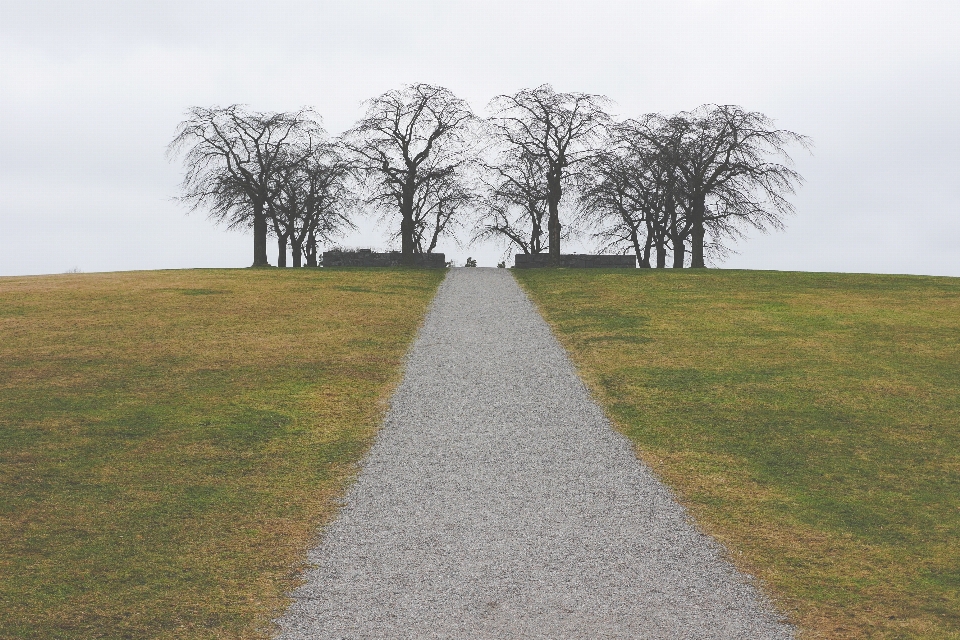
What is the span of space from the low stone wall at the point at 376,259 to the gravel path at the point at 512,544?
31.3 m

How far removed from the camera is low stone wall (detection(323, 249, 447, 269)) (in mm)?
49594

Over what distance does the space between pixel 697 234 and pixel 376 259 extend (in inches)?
711

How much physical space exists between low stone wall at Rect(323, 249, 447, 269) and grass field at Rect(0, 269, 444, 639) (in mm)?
18400

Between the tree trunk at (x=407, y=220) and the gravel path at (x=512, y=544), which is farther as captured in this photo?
the tree trunk at (x=407, y=220)

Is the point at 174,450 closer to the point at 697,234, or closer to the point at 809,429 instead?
the point at 809,429

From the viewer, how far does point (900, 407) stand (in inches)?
724

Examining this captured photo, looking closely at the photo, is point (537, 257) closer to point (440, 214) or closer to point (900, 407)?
point (440, 214)

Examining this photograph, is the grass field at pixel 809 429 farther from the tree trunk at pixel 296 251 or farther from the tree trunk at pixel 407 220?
the tree trunk at pixel 296 251

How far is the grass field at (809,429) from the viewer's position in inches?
414

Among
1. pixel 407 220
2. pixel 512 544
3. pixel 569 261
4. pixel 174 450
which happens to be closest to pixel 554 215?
pixel 569 261

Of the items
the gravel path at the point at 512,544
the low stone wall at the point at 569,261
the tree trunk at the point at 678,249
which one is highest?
the tree trunk at the point at 678,249

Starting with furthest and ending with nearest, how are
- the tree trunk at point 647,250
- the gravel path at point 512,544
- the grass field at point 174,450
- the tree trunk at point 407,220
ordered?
the tree trunk at point 647,250, the tree trunk at point 407,220, the grass field at point 174,450, the gravel path at point 512,544

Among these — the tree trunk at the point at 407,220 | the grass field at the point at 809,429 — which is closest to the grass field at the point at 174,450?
the grass field at the point at 809,429

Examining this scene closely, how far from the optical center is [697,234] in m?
50.3
